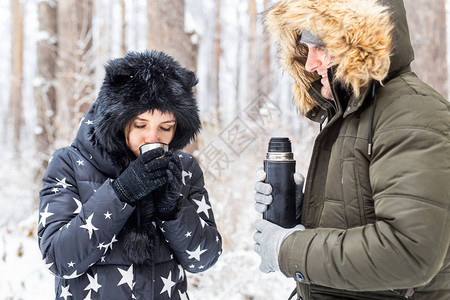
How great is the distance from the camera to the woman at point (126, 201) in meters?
1.66

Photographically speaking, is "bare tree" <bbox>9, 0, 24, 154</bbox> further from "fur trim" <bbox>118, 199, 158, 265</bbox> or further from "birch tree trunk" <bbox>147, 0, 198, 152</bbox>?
"fur trim" <bbox>118, 199, 158, 265</bbox>

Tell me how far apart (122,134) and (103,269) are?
0.64 m

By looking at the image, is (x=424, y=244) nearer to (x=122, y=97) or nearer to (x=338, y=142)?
(x=338, y=142)

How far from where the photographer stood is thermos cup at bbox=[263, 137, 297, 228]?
4.93 ft

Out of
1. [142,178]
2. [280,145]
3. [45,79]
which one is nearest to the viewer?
[280,145]

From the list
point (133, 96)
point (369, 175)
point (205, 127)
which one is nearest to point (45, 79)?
point (205, 127)

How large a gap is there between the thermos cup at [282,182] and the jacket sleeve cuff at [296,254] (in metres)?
0.19

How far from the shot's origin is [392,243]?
1060 mm

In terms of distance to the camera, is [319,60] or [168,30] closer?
[319,60]

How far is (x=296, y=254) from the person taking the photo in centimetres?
126

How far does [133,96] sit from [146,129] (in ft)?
0.55

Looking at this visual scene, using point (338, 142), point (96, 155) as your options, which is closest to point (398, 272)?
point (338, 142)

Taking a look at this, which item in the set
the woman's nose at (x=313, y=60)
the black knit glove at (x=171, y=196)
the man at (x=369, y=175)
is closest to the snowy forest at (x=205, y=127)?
the woman's nose at (x=313, y=60)

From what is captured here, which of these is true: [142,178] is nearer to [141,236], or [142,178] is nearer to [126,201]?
[126,201]
